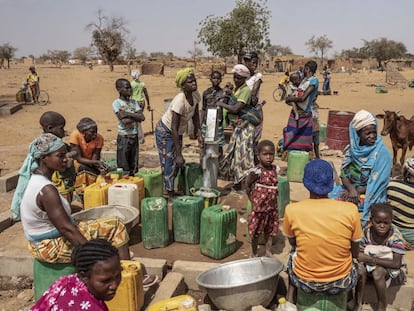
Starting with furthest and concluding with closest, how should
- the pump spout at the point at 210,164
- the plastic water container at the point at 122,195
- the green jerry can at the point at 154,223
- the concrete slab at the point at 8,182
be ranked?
the concrete slab at the point at 8,182, the pump spout at the point at 210,164, the plastic water container at the point at 122,195, the green jerry can at the point at 154,223

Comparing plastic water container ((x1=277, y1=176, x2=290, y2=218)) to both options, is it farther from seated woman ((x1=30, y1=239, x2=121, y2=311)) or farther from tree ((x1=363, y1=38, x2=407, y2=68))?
tree ((x1=363, y1=38, x2=407, y2=68))

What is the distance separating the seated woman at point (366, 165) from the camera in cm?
384

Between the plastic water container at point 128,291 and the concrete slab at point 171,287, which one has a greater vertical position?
the plastic water container at point 128,291

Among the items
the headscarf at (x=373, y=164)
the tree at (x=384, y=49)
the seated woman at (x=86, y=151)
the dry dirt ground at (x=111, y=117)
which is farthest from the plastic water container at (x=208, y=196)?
the tree at (x=384, y=49)

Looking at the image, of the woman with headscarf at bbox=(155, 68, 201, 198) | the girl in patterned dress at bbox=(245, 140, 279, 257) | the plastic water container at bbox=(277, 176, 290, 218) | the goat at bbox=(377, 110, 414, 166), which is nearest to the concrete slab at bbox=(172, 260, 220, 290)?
the girl in patterned dress at bbox=(245, 140, 279, 257)

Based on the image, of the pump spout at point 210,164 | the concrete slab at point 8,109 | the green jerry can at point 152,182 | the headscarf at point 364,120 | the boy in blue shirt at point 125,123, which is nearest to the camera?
the headscarf at point 364,120

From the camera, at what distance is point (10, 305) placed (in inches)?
137

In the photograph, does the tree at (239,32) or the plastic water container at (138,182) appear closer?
the plastic water container at (138,182)

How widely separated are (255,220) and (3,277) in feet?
8.20

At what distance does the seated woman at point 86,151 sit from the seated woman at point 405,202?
3.31 metres

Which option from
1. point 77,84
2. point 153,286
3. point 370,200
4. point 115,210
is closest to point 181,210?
point 115,210

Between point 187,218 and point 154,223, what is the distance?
35cm

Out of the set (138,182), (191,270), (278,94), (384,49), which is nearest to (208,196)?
(138,182)

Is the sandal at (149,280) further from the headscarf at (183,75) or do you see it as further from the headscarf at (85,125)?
the headscarf at (183,75)
